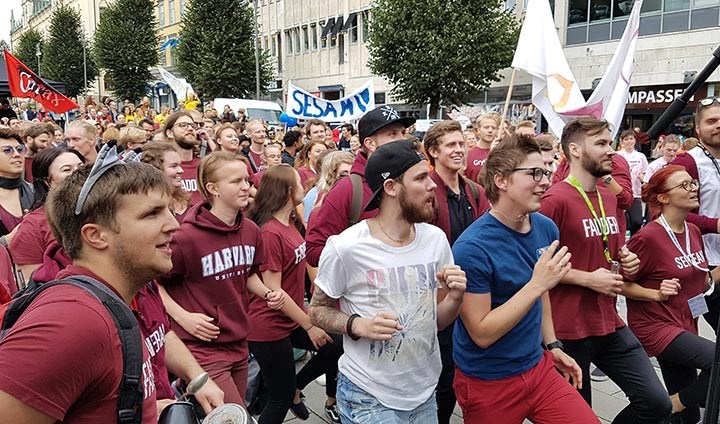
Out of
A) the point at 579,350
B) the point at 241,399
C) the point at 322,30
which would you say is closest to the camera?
the point at 241,399

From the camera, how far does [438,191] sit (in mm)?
4230

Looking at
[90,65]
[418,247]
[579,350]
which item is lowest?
[579,350]

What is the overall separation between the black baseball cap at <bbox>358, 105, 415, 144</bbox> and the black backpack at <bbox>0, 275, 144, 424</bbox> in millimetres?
2776

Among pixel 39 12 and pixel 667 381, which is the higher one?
pixel 39 12

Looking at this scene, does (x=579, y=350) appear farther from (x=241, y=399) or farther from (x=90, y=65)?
(x=90, y=65)

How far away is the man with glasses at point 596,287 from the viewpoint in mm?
3607

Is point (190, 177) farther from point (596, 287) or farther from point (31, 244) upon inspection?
point (596, 287)

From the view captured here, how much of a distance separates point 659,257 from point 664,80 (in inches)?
872

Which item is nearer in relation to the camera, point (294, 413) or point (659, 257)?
point (659, 257)

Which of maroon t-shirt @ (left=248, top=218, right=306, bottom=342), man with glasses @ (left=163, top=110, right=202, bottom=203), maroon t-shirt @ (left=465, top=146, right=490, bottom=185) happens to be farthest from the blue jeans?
maroon t-shirt @ (left=465, top=146, right=490, bottom=185)

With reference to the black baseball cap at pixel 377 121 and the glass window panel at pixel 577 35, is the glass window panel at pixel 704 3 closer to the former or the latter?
the glass window panel at pixel 577 35

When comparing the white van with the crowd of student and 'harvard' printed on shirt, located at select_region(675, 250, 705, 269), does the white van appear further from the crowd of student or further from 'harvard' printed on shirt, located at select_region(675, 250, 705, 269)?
'harvard' printed on shirt, located at select_region(675, 250, 705, 269)

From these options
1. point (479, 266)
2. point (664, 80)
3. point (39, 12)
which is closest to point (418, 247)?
point (479, 266)

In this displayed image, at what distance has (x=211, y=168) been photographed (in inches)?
144
